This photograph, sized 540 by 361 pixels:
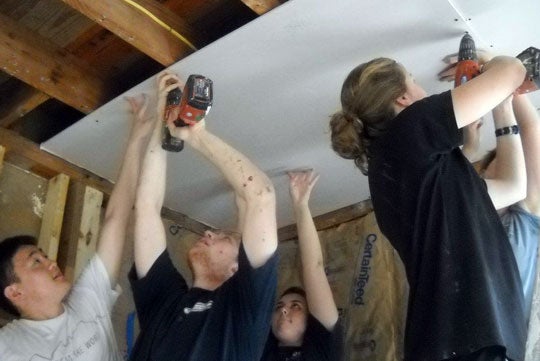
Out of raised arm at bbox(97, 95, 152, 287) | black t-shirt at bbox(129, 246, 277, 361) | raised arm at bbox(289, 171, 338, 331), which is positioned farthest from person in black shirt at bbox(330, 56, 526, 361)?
raised arm at bbox(97, 95, 152, 287)

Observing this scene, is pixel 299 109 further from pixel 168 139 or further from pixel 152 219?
pixel 152 219

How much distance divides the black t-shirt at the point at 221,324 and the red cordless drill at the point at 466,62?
71cm

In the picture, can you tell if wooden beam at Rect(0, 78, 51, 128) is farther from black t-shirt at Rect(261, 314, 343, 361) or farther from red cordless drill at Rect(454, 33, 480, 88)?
red cordless drill at Rect(454, 33, 480, 88)

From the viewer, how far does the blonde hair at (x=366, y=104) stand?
1.79 meters

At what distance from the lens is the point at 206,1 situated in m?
2.26

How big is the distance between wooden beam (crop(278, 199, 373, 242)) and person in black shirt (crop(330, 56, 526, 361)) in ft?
4.02

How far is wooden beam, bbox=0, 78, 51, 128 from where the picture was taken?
256cm

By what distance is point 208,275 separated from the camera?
228cm

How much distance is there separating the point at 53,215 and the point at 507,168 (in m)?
1.67

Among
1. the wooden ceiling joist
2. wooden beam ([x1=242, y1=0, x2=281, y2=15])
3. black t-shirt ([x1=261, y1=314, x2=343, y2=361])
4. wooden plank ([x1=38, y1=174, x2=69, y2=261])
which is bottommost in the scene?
black t-shirt ([x1=261, y1=314, x2=343, y2=361])

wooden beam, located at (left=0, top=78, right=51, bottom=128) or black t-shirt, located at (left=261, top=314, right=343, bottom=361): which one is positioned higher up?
wooden beam, located at (left=0, top=78, right=51, bottom=128)

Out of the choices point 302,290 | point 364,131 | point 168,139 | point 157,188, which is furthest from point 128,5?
point 302,290

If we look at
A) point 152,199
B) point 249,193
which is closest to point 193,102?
point 249,193

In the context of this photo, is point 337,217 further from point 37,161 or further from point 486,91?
point 486,91
